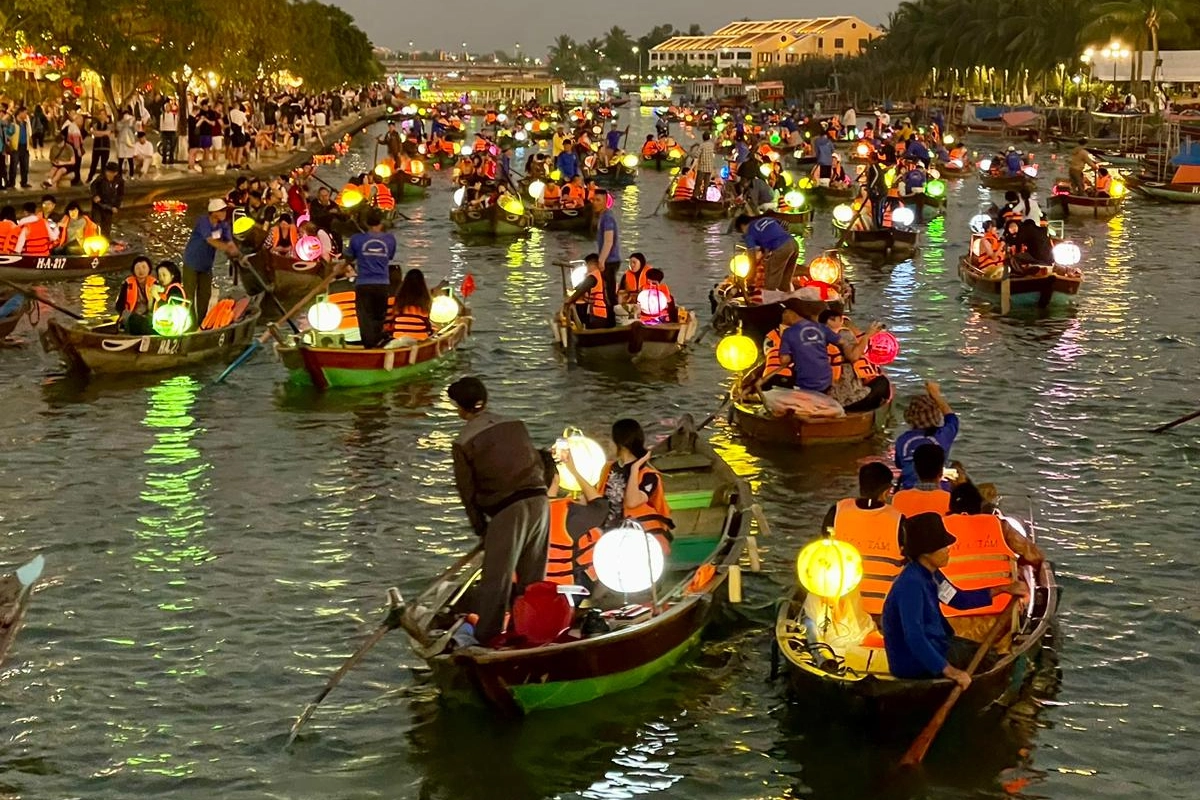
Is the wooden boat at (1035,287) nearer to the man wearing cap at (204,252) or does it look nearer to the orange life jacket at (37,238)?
the man wearing cap at (204,252)

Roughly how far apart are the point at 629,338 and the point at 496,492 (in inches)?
463

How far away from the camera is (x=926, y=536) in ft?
30.4

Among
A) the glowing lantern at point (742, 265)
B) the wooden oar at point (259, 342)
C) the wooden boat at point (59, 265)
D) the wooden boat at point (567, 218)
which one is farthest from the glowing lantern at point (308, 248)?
the wooden boat at point (567, 218)

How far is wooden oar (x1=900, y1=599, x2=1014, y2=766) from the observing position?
9.73 m

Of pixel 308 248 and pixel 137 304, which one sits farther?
pixel 308 248

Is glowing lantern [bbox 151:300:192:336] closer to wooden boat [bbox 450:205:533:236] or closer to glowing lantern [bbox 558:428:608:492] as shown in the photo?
glowing lantern [bbox 558:428:608:492]

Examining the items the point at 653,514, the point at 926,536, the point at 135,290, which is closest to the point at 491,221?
the point at 135,290

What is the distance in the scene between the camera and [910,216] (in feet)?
115

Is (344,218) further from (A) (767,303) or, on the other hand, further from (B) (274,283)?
(A) (767,303)

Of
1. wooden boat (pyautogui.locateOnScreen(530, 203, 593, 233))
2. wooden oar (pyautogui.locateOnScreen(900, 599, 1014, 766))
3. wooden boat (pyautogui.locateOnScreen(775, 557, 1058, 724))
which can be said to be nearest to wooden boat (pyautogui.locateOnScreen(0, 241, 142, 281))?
wooden boat (pyautogui.locateOnScreen(530, 203, 593, 233))

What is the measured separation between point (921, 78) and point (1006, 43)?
25.8 meters

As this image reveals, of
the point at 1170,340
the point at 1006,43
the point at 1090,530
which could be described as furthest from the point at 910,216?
the point at 1006,43

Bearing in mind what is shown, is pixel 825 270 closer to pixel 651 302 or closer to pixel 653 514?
pixel 651 302

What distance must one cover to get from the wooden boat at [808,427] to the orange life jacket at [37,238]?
15.0 m
